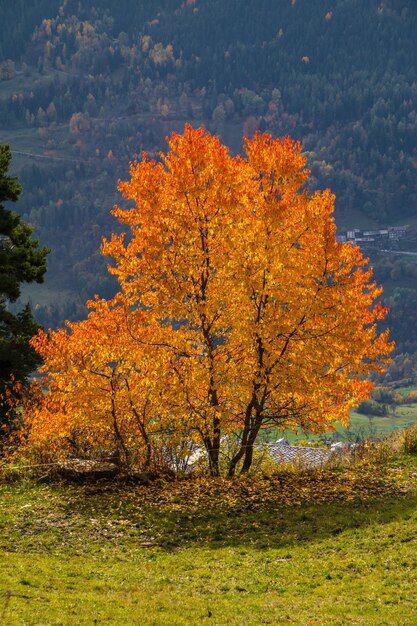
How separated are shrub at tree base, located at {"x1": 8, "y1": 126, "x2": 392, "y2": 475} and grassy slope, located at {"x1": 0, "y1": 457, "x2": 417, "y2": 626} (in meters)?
2.33

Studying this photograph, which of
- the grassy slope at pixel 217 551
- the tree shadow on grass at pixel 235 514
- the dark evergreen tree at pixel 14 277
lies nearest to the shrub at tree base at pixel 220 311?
the grassy slope at pixel 217 551

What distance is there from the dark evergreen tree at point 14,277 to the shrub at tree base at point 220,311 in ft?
19.7

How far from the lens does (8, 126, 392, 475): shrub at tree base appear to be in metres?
23.3

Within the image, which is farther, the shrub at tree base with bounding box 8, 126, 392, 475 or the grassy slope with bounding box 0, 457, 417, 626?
the shrub at tree base with bounding box 8, 126, 392, 475

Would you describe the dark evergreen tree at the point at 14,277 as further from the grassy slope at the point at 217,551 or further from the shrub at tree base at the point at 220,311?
the grassy slope at the point at 217,551

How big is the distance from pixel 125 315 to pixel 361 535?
31.8 ft

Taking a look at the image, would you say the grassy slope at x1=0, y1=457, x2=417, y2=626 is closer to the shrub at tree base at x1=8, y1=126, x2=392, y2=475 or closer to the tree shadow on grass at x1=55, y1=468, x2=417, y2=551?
the tree shadow on grass at x1=55, y1=468, x2=417, y2=551

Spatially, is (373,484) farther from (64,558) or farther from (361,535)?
(64,558)

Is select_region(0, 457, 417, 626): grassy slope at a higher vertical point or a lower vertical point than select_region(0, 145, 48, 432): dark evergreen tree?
lower

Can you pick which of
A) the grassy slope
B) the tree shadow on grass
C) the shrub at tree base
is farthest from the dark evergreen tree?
the tree shadow on grass

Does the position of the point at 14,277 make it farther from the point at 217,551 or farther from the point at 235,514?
the point at 217,551

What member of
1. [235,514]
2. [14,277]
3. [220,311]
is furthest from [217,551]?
[14,277]

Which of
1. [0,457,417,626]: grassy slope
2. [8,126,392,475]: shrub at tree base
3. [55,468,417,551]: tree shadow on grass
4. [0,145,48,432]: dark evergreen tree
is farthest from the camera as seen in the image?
[0,145,48,432]: dark evergreen tree

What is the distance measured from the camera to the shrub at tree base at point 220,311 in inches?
918
